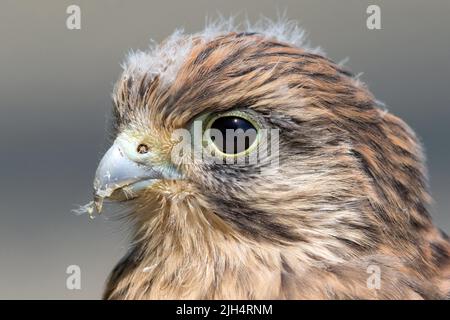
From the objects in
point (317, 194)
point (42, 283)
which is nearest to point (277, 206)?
point (317, 194)

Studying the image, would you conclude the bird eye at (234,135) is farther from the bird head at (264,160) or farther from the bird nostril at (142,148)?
the bird nostril at (142,148)

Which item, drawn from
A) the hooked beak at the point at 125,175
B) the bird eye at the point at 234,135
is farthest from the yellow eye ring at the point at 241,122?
the hooked beak at the point at 125,175

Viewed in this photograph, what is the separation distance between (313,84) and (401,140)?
0.45m

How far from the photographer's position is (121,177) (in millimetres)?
3701

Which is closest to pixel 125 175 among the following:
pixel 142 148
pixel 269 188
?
pixel 142 148

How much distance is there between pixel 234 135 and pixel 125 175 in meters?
0.45

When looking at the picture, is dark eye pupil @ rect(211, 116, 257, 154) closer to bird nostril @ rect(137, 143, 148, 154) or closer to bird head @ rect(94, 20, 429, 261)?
bird head @ rect(94, 20, 429, 261)

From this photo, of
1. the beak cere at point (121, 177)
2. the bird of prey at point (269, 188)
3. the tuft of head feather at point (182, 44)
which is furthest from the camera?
the tuft of head feather at point (182, 44)

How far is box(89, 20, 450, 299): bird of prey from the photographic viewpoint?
358 centimetres

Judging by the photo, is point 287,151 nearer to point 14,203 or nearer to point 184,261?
point 184,261

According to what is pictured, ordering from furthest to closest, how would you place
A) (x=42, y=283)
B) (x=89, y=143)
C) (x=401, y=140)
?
1. (x=89, y=143)
2. (x=42, y=283)
3. (x=401, y=140)

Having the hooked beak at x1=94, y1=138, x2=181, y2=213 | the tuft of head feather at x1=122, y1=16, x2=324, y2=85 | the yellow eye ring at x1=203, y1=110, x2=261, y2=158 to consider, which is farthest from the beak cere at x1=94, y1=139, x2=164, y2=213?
the tuft of head feather at x1=122, y1=16, x2=324, y2=85

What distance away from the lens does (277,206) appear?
366 cm

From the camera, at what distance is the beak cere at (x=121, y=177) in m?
3.70
